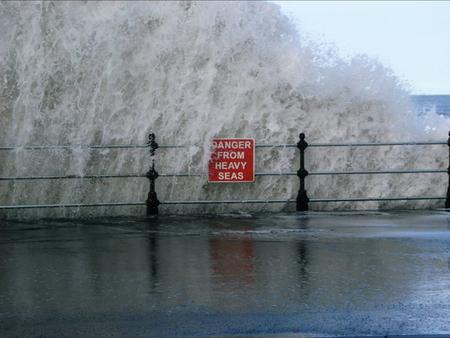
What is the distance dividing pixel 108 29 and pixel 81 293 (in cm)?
895

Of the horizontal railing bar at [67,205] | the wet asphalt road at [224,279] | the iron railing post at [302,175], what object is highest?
the iron railing post at [302,175]

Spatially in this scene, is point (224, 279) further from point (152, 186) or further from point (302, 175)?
point (302, 175)

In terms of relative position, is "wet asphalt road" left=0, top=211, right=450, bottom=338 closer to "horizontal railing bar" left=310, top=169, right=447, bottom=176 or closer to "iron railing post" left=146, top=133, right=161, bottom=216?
"iron railing post" left=146, top=133, right=161, bottom=216

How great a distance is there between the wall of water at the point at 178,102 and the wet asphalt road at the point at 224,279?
251 centimetres

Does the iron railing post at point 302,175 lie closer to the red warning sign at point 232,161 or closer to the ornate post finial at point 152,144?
the red warning sign at point 232,161

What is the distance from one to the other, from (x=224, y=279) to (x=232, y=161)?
6.83m

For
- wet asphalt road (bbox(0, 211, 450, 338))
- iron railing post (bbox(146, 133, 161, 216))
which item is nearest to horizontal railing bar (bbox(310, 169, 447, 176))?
wet asphalt road (bbox(0, 211, 450, 338))

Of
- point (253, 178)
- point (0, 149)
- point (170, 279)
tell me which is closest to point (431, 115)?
point (253, 178)

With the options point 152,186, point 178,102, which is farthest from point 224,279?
point 178,102

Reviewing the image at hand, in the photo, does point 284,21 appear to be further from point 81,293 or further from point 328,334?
point 328,334

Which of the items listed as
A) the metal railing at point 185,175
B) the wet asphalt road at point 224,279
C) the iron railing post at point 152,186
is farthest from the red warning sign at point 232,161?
the wet asphalt road at point 224,279

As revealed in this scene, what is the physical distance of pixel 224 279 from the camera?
8727 millimetres

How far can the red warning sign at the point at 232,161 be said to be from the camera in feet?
50.4

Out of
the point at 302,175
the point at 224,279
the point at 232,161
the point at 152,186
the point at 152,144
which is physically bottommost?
the point at 224,279
